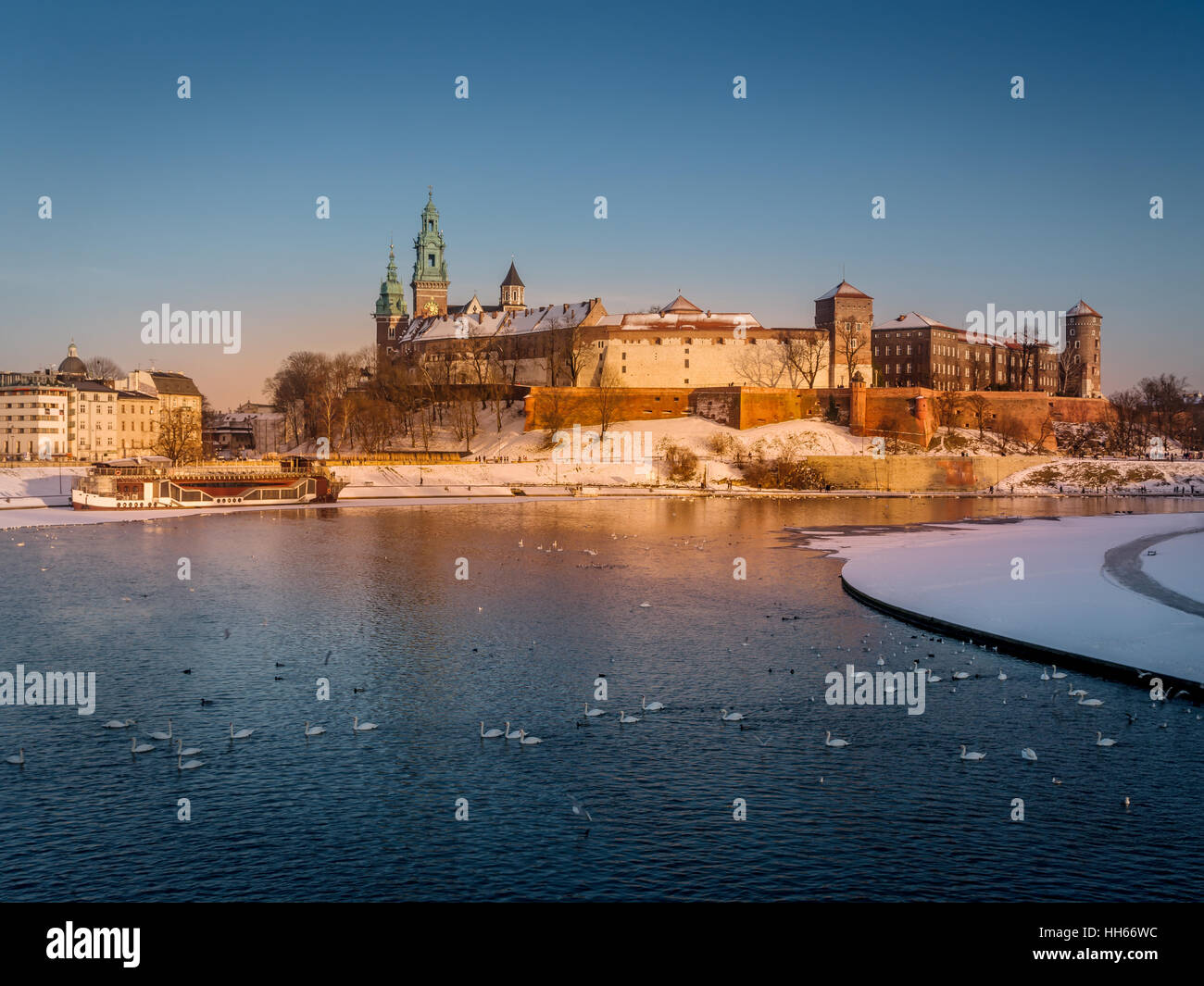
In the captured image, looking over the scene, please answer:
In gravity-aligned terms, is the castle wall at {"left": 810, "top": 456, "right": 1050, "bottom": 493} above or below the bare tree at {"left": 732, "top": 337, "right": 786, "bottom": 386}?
below

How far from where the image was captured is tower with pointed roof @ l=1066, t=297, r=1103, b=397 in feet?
351

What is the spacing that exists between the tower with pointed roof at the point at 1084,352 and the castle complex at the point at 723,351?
94 millimetres

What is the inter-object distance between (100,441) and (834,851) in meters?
98.1

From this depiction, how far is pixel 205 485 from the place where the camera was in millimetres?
57281

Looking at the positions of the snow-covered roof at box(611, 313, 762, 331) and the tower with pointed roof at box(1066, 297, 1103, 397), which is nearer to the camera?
the snow-covered roof at box(611, 313, 762, 331)

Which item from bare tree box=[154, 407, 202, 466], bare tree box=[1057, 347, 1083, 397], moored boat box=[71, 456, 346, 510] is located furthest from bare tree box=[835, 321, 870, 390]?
bare tree box=[154, 407, 202, 466]

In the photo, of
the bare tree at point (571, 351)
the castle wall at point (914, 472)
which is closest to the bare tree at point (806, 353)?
the castle wall at point (914, 472)

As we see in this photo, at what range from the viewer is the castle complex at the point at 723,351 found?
83.8 meters

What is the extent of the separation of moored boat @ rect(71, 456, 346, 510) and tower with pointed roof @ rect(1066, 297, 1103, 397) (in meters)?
78.2

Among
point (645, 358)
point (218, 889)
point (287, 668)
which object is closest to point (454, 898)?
point (218, 889)

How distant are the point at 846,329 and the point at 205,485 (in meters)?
49.4

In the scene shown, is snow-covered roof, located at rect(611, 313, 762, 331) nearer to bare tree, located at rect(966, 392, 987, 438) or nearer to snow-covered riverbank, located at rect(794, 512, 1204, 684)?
bare tree, located at rect(966, 392, 987, 438)

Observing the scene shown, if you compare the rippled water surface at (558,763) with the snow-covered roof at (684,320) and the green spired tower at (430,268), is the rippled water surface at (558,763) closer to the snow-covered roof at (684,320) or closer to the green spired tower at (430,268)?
the snow-covered roof at (684,320)

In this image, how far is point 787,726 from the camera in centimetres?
1538
